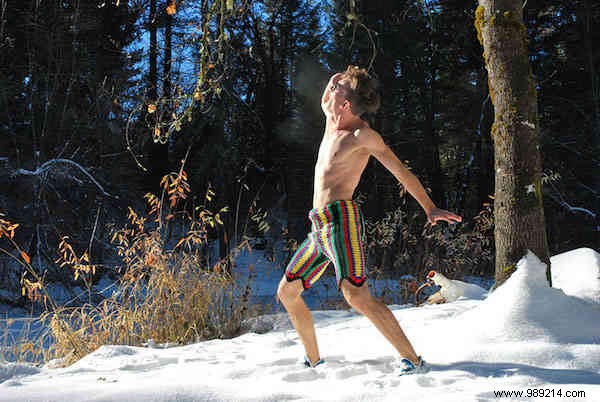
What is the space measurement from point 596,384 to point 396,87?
33.3ft

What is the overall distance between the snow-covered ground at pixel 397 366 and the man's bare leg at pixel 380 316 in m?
0.12

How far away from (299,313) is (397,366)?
21.4 inches

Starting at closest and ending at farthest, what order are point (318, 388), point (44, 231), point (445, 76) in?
point (318, 388)
point (44, 231)
point (445, 76)

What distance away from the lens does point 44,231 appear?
25.6 feet

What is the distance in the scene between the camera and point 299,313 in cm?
261

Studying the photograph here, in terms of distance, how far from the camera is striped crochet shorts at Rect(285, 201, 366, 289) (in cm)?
242

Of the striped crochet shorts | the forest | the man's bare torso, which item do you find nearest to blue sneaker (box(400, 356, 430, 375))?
the striped crochet shorts

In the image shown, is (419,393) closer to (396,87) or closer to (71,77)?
(71,77)

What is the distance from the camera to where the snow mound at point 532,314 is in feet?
8.67

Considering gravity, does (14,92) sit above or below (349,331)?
above

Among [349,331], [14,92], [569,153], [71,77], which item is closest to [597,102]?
[569,153]

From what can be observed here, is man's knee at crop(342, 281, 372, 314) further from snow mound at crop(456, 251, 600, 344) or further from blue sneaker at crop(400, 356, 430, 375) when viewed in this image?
snow mound at crop(456, 251, 600, 344)

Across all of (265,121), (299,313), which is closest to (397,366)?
(299,313)

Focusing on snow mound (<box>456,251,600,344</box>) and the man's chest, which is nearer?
the man's chest
